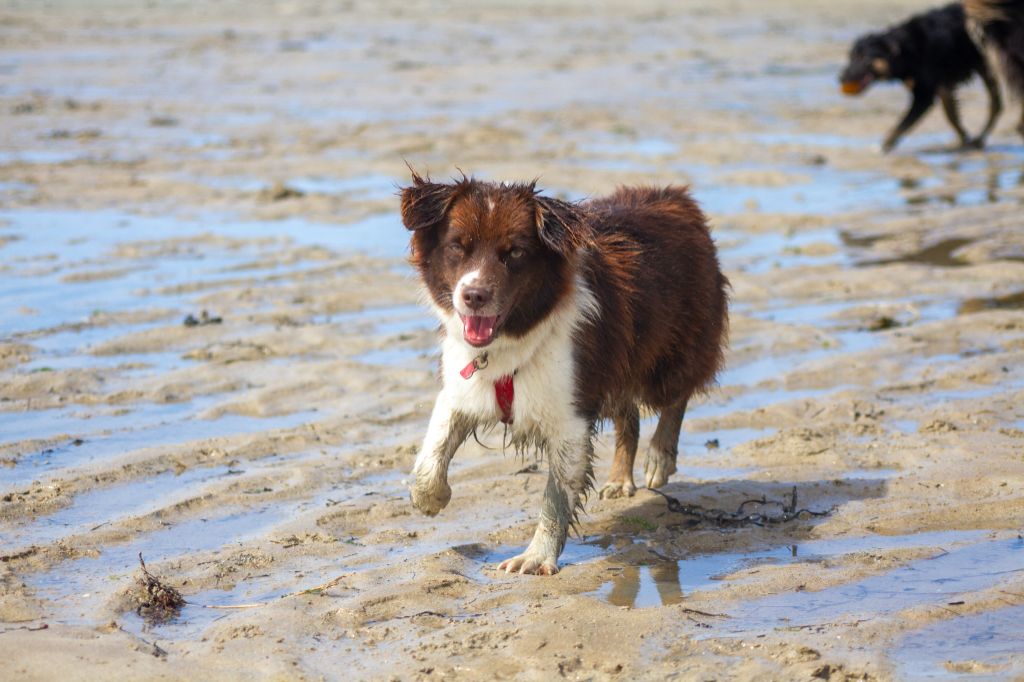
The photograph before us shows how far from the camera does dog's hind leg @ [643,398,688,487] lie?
621 cm

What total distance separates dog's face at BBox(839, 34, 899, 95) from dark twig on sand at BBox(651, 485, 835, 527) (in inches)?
447

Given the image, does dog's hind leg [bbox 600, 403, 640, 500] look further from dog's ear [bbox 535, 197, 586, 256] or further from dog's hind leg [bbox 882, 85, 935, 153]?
dog's hind leg [bbox 882, 85, 935, 153]

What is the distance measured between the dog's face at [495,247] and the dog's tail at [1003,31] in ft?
36.4

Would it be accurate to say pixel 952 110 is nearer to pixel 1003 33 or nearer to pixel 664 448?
pixel 1003 33

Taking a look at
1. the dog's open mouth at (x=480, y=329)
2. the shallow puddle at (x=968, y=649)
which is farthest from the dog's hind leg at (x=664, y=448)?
the shallow puddle at (x=968, y=649)

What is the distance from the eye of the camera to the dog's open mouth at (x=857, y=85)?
16375mm

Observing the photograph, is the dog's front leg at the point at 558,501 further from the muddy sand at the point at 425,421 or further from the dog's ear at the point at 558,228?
the dog's ear at the point at 558,228

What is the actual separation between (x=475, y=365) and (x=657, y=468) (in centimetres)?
139

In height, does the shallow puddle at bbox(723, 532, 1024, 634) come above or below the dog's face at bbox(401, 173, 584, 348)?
below

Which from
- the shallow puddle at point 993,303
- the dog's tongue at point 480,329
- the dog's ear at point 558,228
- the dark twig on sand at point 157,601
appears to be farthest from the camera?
the shallow puddle at point 993,303

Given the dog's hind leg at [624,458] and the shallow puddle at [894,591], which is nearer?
the shallow puddle at [894,591]

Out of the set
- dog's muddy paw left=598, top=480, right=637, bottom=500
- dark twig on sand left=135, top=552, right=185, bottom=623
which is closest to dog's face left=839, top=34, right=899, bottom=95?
dog's muddy paw left=598, top=480, right=637, bottom=500

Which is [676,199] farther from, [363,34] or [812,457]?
[363,34]

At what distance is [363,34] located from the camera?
2780cm
